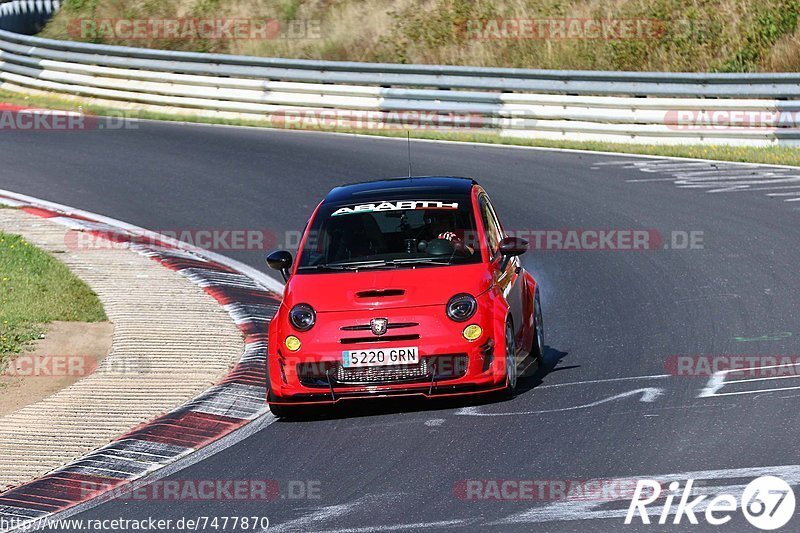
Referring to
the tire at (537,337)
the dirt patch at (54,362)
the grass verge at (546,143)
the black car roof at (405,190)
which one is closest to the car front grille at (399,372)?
the tire at (537,337)

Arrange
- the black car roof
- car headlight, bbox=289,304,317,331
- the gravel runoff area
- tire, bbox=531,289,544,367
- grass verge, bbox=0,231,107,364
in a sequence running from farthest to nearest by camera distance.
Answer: grass verge, bbox=0,231,107,364
tire, bbox=531,289,544,367
the black car roof
car headlight, bbox=289,304,317,331
the gravel runoff area

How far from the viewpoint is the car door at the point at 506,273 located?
972 cm

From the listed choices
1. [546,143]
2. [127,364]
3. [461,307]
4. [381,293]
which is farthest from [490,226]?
[546,143]

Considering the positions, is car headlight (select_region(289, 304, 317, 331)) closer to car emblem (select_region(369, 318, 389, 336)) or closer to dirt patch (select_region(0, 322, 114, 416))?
car emblem (select_region(369, 318, 389, 336))

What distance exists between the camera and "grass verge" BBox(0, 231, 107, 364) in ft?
37.6

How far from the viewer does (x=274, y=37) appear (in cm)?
2981

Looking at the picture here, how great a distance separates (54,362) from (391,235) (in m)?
3.07

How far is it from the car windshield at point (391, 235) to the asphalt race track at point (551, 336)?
3.60ft

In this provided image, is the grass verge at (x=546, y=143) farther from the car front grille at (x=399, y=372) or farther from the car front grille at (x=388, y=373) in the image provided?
the car front grille at (x=388, y=373)

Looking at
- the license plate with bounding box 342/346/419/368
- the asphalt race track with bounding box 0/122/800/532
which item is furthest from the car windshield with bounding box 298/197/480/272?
the asphalt race track with bounding box 0/122/800/532

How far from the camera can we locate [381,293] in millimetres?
9086

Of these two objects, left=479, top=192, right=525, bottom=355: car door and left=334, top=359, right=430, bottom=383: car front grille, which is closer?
left=334, top=359, right=430, bottom=383: car front grille

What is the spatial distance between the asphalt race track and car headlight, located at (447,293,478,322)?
0.66 meters

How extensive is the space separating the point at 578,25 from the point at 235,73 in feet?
22.5
